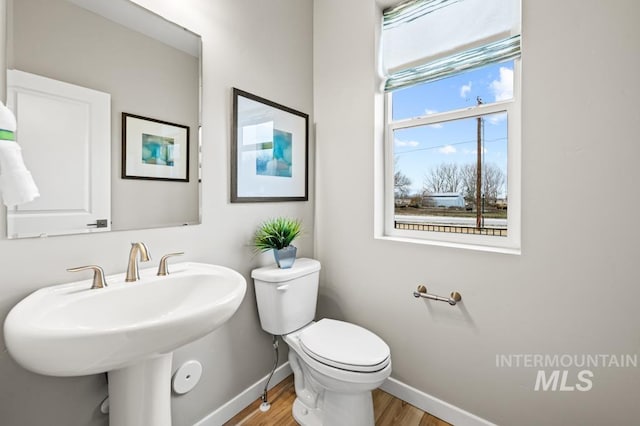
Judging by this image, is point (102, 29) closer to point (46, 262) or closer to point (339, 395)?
point (46, 262)

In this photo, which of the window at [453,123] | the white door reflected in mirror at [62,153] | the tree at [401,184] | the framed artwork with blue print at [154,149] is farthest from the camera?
the tree at [401,184]

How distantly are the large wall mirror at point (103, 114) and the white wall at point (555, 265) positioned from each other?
43.4 inches

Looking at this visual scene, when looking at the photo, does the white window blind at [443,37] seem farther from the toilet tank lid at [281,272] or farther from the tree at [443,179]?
the toilet tank lid at [281,272]

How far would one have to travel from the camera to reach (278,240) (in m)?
1.58

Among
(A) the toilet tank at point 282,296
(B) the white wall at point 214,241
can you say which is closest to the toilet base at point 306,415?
(B) the white wall at point 214,241

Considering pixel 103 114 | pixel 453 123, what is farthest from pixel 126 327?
pixel 453 123

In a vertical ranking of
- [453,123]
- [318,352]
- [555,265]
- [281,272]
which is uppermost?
[453,123]

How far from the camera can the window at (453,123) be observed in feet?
4.63

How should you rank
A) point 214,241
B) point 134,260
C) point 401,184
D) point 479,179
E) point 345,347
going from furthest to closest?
point 401,184
point 479,179
point 214,241
point 345,347
point 134,260

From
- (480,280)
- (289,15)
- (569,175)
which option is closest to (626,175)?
(569,175)

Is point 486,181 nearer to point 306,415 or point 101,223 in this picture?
point 306,415

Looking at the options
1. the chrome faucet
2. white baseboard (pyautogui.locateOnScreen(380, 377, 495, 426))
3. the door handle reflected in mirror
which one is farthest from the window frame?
the door handle reflected in mirror

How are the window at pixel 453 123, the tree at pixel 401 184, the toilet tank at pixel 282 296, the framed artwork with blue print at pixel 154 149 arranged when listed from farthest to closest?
1. the tree at pixel 401 184
2. the toilet tank at pixel 282 296
3. the window at pixel 453 123
4. the framed artwork with blue print at pixel 154 149

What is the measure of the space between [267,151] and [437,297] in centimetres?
123
